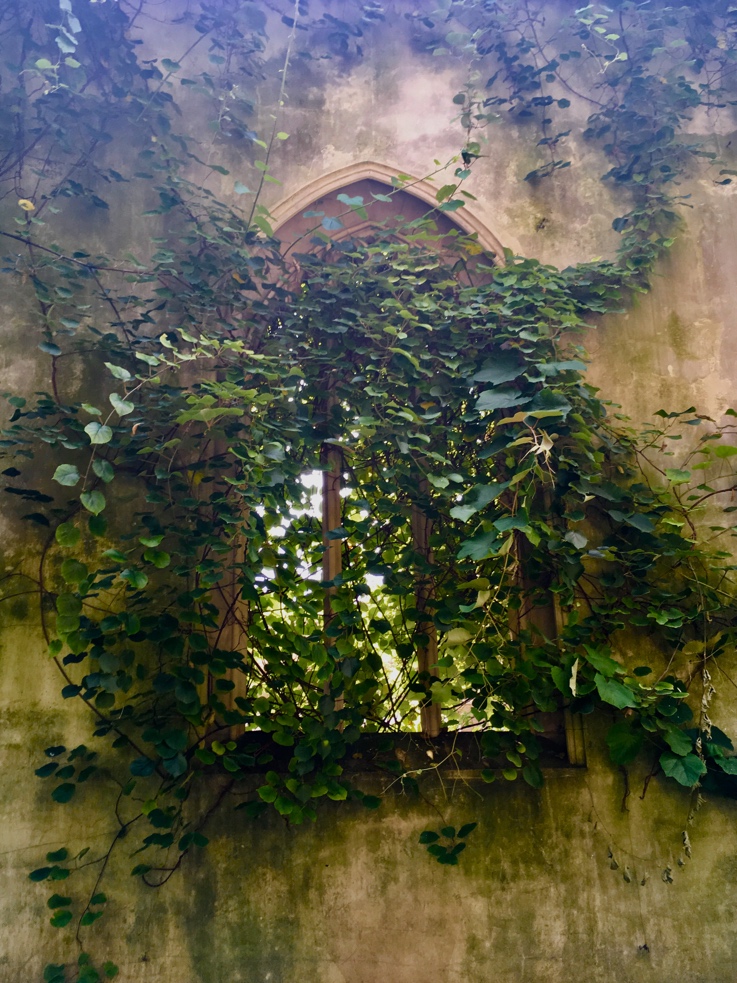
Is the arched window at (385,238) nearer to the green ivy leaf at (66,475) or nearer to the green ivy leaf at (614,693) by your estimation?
the green ivy leaf at (614,693)

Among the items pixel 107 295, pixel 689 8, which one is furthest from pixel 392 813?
pixel 689 8

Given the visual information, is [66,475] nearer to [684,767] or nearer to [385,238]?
[385,238]

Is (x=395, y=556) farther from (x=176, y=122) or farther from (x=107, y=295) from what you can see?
(x=176, y=122)

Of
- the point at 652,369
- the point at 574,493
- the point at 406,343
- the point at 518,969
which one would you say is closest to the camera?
the point at 518,969

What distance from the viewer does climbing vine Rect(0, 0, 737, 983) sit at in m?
2.52

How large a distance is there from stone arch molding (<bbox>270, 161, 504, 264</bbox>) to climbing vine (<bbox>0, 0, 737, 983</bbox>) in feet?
0.48

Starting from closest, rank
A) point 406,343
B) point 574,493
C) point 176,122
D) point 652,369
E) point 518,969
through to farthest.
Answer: point 518,969, point 574,493, point 406,343, point 652,369, point 176,122

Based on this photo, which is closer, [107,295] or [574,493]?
[574,493]

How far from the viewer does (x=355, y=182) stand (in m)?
3.48

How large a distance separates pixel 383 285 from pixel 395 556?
1.18 metres

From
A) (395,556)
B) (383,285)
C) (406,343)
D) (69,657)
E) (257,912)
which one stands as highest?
(383,285)

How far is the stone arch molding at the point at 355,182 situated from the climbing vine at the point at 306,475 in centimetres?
15

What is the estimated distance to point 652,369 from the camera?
3.21 m

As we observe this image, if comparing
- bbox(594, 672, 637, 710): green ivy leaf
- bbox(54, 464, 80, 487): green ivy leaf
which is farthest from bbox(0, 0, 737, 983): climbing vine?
bbox(54, 464, 80, 487): green ivy leaf
